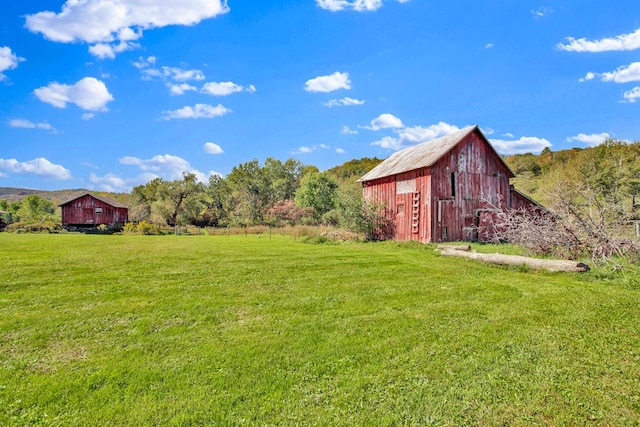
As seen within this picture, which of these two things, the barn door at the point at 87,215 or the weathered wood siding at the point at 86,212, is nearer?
the weathered wood siding at the point at 86,212

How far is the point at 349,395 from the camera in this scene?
124 inches

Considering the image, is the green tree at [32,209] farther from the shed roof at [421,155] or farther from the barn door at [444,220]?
the barn door at [444,220]

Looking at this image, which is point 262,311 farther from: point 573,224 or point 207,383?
point 573,224

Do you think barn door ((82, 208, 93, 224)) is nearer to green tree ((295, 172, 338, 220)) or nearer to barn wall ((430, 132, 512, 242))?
green tree ((295, 172, 338, 220))

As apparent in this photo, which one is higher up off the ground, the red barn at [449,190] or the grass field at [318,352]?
the red barn at [449,190]

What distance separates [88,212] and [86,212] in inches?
8.1

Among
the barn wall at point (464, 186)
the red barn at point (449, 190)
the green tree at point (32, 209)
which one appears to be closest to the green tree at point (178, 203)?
the green tree at point (32, 209)

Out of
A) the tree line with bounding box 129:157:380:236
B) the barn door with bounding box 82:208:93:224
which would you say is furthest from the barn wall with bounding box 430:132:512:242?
the barn door with bounding box 82:208:93:224

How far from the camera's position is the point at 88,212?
40.6 metres

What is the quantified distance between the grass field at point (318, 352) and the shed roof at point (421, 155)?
1089 cm

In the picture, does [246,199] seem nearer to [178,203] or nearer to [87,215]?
[178,203]

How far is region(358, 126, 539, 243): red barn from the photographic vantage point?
1741 cm

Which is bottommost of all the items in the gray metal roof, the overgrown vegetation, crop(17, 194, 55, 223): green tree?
the overgrown vegetation

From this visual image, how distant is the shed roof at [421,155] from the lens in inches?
697
